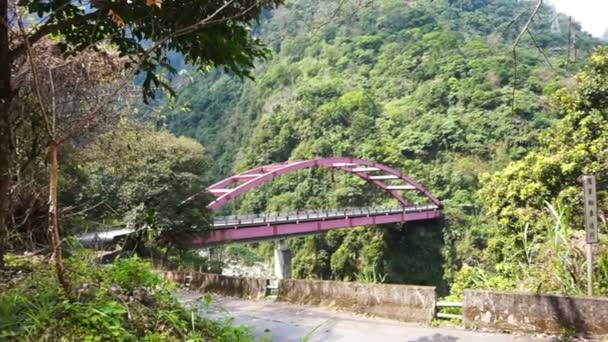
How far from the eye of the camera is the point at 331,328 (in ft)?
14.9

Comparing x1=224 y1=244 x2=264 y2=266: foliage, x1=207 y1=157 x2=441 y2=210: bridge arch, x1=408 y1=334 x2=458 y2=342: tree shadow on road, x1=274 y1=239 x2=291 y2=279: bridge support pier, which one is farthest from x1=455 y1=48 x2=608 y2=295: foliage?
x1=274 y1=239 x2=291 y2=279: bridge support pier

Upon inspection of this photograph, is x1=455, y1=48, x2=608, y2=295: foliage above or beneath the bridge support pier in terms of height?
above

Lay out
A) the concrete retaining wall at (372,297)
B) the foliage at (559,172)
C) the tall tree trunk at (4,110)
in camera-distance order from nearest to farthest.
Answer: the tall tree trunk at (4,110) < the concrete retaining wall at (372,297) < the foliage at (559,172)

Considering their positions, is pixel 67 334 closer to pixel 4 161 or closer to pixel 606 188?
pixel 4 161

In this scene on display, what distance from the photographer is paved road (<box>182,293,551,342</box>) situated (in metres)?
4.02

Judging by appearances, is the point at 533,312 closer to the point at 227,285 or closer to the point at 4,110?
the point at 4,110

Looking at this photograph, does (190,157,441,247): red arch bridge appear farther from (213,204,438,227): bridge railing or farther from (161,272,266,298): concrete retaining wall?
(161,272,266,298): concrete retaining wall

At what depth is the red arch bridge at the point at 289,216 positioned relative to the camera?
19422 millimetres

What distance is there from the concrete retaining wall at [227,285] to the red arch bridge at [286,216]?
497 centimetres

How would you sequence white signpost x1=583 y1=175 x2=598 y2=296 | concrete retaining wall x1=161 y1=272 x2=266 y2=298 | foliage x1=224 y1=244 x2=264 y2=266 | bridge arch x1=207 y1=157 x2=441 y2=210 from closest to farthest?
white signpost x1=583 y1=175 x2=598 y2=296
concrete retaining wall x1=161 y1=272 x2=266 y2=298
bridge arch x1=207 y1=157 x2=441 y2=210
foliage x1=224 y1=244 x2=264 y2=266

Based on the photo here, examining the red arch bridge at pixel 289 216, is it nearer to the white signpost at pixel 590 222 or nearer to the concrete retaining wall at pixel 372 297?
the concrete retaining wall at pixel 372 297

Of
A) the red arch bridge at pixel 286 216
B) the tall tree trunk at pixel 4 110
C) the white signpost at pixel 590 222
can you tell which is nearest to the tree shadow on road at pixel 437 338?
the white signpost at pixel 590 222

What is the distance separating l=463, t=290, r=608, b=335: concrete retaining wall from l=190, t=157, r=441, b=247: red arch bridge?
10.8 m

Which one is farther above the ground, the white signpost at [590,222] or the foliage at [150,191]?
the foliage at [150,191]
